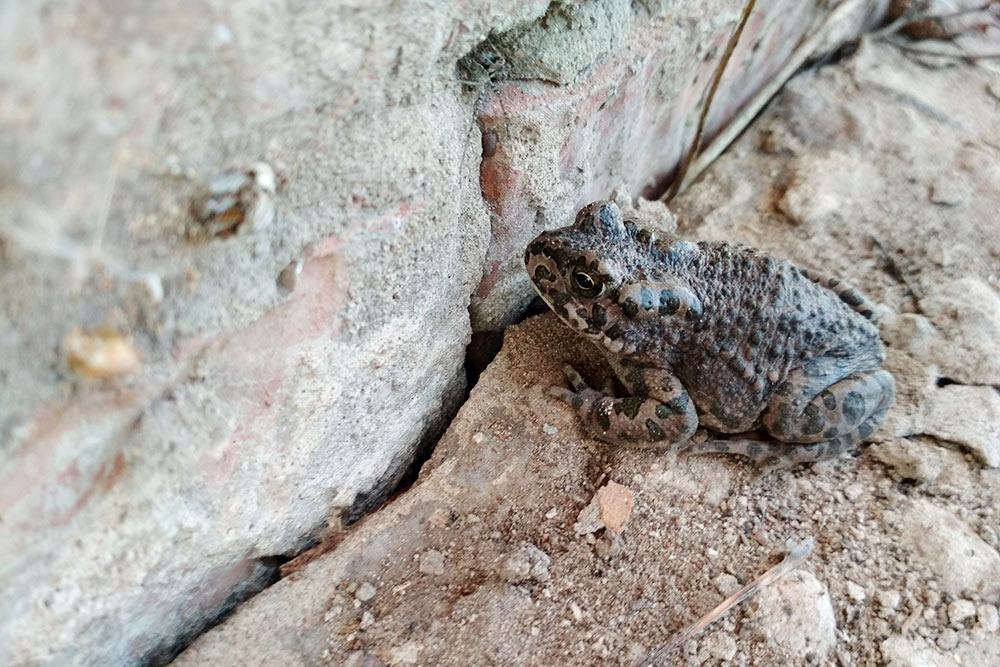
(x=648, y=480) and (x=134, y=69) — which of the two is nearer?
(x=134, y=69)

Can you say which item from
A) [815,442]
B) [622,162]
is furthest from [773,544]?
[622,162]

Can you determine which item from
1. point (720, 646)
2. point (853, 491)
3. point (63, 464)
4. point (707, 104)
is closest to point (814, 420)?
point (853, 491)

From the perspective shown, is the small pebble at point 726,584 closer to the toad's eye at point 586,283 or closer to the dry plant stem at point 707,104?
the toad's eye at point 586,283

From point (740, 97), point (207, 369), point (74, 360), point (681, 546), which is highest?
point (74, 360)

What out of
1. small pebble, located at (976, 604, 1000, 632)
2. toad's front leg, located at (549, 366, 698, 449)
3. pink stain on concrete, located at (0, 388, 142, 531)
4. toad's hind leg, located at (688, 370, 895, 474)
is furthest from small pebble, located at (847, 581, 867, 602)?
pink stain on concrete, located at (0, 388, 142, 531)

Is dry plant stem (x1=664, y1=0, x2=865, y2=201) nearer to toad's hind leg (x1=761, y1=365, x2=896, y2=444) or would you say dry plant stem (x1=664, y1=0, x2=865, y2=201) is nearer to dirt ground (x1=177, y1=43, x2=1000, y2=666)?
dirt ground (x1=177, y1=43, x2=1000, y2=666)

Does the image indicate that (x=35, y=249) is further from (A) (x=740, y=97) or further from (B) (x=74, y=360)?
(A) (x=740, y=97)

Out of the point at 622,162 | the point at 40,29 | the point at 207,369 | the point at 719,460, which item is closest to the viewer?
the point at 40,29

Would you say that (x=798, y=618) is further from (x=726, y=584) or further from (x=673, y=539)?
(x=673, y=539)
